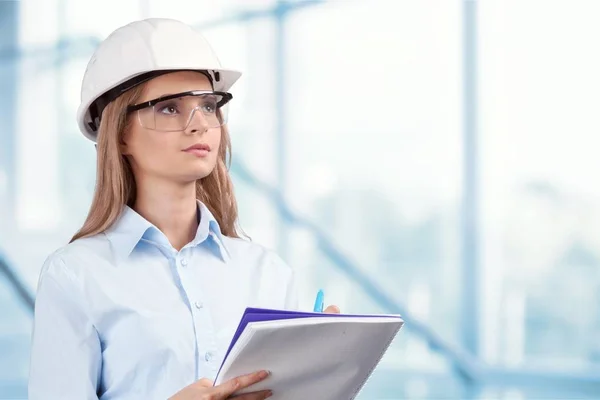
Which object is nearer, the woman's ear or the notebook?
the notebook

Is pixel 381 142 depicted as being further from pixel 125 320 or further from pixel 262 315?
pixel 262 315

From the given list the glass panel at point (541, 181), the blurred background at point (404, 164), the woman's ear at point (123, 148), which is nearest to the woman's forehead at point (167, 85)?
the woman's ear at point (123, 148)

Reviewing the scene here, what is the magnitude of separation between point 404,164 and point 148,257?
13.6 ft

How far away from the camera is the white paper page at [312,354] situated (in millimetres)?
1310

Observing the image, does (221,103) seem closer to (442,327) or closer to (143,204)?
(143,204)

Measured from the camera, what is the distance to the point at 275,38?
19.0 ft

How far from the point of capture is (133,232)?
1.59 m

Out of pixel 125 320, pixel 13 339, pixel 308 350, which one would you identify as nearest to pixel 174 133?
pixel 125 320

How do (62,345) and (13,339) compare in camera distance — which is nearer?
(62,345)

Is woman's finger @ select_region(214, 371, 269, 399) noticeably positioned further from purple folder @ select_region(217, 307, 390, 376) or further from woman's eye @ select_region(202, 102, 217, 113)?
woman's eye @ select_region(202, 102, 217, 113)

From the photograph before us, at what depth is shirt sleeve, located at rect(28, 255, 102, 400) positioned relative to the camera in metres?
1.46

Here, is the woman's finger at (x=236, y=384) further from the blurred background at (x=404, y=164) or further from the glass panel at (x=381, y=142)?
the glass panel at (x=381, y=142)

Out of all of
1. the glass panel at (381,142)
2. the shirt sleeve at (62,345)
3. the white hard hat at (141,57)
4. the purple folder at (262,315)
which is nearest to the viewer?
the purple folder at (262,315)

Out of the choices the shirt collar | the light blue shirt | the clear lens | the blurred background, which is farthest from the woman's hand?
the blurred background
